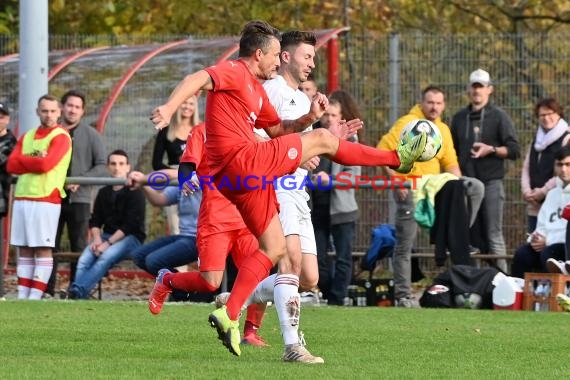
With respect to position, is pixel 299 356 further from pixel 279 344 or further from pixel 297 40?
pixel 297 40

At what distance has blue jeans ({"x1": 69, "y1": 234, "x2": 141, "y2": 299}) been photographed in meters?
15.1

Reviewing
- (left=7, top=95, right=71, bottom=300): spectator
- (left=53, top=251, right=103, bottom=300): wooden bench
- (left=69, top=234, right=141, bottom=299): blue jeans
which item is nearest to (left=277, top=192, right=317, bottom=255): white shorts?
(left=7, top=95, right=71, bottom=300): spectator

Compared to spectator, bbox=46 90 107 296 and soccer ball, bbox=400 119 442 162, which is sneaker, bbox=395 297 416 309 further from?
soccer ball, bbox=400 119 442 162

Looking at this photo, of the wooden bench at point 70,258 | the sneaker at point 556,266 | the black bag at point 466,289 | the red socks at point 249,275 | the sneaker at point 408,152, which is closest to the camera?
the red socks at point 249,275

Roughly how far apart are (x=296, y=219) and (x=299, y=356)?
57.9 inches

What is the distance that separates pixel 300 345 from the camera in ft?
28.7

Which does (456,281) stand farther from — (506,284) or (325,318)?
(325,318)

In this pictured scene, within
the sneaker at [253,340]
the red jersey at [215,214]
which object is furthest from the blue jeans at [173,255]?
the sneaker at [253,340]

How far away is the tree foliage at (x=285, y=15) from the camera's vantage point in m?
24.9

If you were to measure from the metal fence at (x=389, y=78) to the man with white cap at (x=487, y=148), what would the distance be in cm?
128

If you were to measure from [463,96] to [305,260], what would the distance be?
778cm

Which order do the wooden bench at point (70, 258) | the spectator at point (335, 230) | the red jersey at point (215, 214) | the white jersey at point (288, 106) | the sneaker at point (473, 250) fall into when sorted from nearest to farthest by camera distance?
the white jersey at point (288, 106)
the red jersey at point (215, 214)
the spectator at point (335, 230)
the sneaker at point (473, 250)
the wooden bench at point (70, 258)

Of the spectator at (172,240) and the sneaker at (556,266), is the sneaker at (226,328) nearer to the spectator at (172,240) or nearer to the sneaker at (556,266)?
the spectator at (172,240)

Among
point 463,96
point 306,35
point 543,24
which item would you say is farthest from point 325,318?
point 543,24
